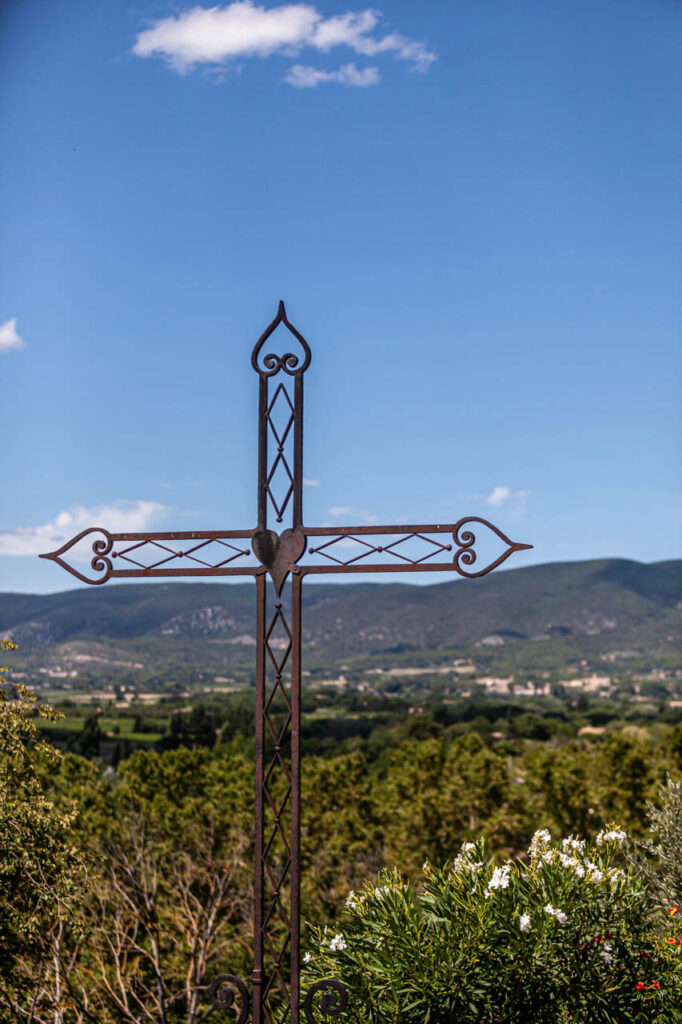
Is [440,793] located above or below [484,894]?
below

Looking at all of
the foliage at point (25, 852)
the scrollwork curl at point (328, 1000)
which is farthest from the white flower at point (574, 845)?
the foliage at point (25, 852)

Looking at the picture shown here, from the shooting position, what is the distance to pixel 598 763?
899 inches

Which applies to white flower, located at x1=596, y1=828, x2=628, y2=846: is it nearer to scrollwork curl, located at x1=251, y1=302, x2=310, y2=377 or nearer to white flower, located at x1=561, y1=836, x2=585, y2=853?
white flower, located at x1=561, y1=836, x2=585, y2=853

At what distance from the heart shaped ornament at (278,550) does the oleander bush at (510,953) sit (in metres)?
2.30

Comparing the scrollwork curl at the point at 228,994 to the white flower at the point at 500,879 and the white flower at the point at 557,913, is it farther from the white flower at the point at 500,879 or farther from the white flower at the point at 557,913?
the white flower at the point at 557,913

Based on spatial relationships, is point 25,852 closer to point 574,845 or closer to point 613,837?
point 574,845

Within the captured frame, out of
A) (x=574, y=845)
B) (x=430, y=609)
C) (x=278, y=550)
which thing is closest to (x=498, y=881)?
(x=574, y=845)

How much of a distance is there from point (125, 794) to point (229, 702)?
43.5 meters

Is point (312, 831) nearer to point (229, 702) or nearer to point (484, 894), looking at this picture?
point (484, 894)

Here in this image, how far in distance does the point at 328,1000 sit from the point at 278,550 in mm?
2033

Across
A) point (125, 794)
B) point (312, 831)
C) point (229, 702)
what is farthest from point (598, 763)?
point (229, 702)

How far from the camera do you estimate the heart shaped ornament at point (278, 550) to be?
4570 millimetres

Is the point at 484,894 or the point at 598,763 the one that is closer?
the point at 484,894

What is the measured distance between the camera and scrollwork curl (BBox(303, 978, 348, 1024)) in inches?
169
